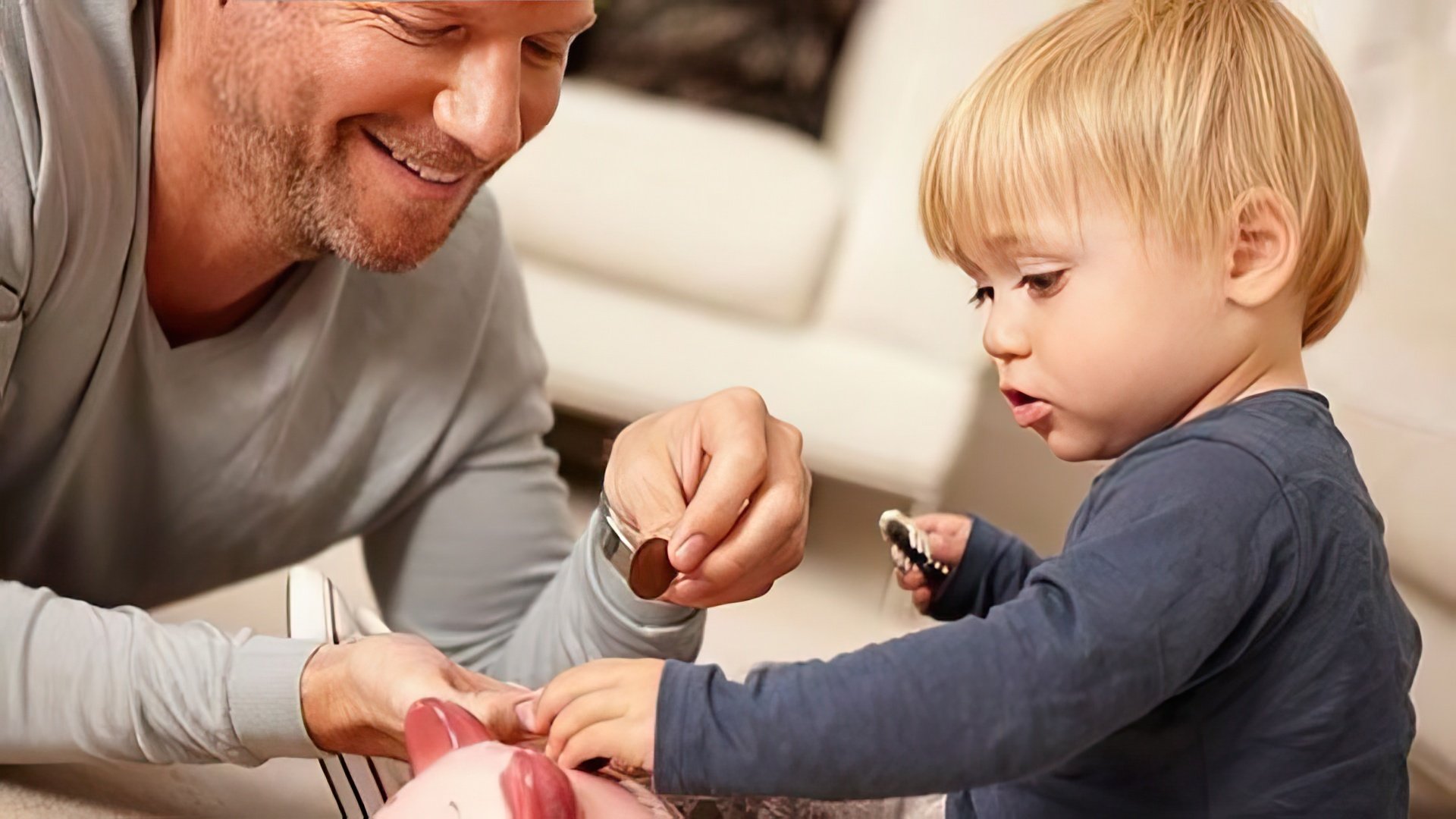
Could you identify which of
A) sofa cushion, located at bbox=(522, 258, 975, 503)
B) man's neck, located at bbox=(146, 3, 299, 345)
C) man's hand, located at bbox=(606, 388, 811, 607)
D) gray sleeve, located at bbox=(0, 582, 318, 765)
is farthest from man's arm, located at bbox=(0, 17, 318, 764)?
sofa cushion, located at bbox=(522, 258, 975, 503)

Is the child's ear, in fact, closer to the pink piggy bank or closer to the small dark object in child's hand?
the small dark object in child's hand

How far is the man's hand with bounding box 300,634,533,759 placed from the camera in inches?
29.0

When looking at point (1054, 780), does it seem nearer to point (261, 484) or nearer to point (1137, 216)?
point (1137, 216)

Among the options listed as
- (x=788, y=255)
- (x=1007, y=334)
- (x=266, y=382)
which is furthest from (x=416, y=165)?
(x=788, y=255)

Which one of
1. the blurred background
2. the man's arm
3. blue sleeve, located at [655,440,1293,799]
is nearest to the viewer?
blue sleeve, located at [655,440,1293,799]

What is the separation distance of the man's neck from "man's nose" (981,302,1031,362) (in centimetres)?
46

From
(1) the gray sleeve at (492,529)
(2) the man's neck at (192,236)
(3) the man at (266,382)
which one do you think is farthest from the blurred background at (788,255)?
(2) the man's neck at (192,236)

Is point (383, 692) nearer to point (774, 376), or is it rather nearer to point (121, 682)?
point (121, 682)

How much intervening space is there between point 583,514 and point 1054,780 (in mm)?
852

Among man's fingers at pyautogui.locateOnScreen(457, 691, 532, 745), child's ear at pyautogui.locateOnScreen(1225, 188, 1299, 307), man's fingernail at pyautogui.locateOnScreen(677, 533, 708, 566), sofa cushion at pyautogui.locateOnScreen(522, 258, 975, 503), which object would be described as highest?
child's ear at pyautogui.locateOnScreen(1225, 188, 1299, 307)

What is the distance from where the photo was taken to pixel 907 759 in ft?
1.96

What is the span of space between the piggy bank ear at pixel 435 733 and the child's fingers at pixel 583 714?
0.05m

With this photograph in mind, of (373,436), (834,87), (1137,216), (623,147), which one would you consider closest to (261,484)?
(373,436)

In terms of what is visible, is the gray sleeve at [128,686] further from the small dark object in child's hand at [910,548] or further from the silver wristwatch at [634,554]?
the small dark object in child's hand at [910,548]
